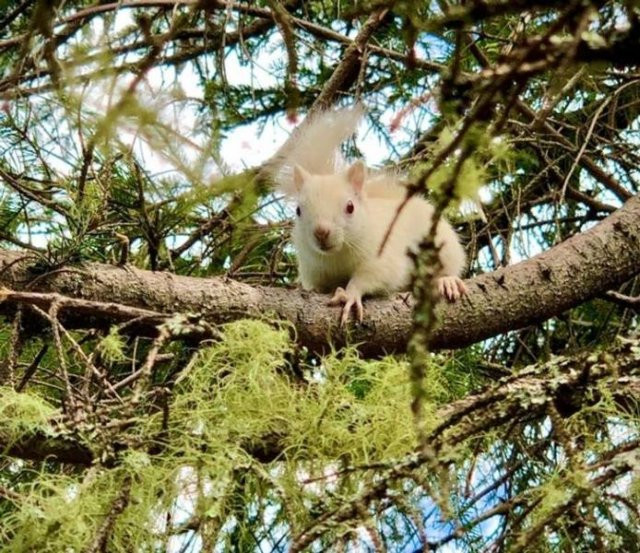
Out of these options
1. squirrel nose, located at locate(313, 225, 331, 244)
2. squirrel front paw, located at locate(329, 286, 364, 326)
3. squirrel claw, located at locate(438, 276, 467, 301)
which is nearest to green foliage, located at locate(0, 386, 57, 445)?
squirrel front paw, located at locate(329, 286, 364, 326)

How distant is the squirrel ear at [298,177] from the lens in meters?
3.48

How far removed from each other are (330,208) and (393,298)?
0.76 metres

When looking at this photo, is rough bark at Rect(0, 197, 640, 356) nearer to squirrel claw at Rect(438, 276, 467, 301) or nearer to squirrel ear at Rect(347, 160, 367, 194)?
squirrel claw at Rect(438, 276, 467, 301)

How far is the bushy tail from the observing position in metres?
3.09

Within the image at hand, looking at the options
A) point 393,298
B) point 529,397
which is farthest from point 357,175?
point 529,397

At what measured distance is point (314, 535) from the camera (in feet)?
4.18

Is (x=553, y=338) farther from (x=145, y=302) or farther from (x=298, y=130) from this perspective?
(x=145, y=302)

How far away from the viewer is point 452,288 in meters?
2.70

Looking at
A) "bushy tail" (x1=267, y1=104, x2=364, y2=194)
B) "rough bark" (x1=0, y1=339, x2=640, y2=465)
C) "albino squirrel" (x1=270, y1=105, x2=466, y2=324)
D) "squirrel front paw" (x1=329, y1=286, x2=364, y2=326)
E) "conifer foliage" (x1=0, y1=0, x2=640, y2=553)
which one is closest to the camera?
"conifer foliage" (x1=0, y1=0, x2=640, y2=553)

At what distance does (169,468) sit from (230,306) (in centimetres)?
85

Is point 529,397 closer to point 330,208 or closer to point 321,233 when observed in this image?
point 321,233

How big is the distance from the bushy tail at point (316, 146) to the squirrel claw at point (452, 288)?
61 centimetres

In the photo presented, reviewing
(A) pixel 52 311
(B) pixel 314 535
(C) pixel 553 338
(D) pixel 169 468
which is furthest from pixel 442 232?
(B) pixel 314 535

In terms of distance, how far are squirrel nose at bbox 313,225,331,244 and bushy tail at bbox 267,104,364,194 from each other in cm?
24
